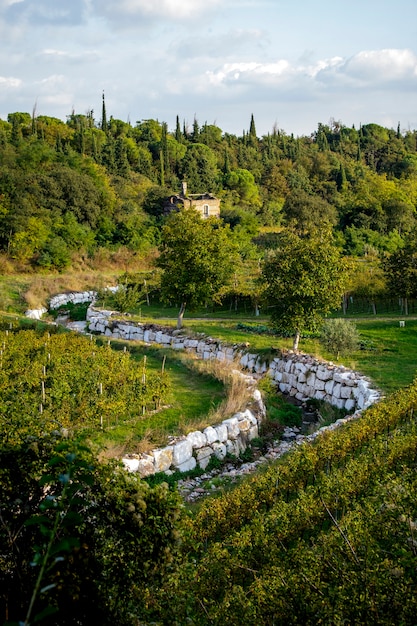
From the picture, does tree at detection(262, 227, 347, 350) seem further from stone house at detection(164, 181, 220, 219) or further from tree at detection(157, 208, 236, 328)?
stone house at detection(164, 181, 220, 219)

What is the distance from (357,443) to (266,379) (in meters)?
8.43

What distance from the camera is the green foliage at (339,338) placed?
20875 millimetres

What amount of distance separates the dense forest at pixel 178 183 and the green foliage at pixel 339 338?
735cm

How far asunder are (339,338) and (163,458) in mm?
10343

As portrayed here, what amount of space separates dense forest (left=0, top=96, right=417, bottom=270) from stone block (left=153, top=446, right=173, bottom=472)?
16792 mm

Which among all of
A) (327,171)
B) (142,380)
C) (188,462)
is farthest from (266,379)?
(327,171)

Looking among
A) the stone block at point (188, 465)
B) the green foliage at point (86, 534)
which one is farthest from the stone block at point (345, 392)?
the green foliage at point (86, 534)

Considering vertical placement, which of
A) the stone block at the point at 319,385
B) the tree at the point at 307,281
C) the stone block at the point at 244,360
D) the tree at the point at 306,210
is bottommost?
the stone block at the point at 319,385

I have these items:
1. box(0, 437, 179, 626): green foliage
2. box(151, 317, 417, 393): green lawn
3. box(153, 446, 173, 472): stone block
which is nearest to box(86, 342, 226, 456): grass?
box(153, 446, 173, 472): stone block

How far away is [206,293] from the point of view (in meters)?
25.8

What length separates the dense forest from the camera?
1881 inches

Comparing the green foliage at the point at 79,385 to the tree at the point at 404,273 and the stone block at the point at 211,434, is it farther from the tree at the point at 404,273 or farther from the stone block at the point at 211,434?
the tree at the point at 404,273

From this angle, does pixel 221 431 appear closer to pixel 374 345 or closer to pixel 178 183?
pixel 374 345

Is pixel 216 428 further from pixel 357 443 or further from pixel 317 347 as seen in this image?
pixel 317 347
